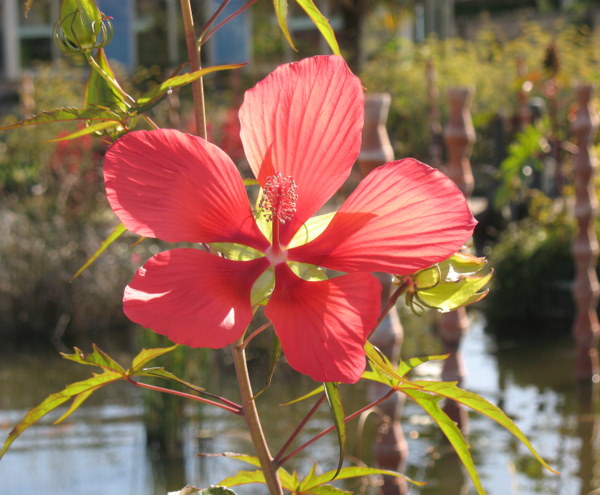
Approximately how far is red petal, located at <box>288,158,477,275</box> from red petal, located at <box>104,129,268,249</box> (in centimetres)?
5

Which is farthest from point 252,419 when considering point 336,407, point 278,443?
point 278,443

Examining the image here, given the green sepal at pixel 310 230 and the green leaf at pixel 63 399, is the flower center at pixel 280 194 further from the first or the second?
the green leaf at pixel 63 399

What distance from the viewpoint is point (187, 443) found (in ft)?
11.9

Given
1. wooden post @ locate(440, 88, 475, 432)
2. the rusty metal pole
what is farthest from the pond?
the rusty metal pole

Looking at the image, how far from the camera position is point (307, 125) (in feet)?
1.44

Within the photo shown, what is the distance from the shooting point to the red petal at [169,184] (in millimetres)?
409

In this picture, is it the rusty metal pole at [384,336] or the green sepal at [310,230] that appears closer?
the green sepal at [310,230]

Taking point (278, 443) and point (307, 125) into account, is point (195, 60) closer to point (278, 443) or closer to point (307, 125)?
point (307, 125)

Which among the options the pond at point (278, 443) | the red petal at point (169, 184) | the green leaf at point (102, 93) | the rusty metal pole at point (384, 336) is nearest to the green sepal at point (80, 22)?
the green leaf at point (102, 93)

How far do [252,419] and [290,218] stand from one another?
4.5 inches

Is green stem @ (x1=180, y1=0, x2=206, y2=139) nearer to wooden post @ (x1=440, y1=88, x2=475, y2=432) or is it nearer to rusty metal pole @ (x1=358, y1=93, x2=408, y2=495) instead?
rusty metal pole @ (x1=358, y1=93, x2=408, y2=495)

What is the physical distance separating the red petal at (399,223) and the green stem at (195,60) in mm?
87

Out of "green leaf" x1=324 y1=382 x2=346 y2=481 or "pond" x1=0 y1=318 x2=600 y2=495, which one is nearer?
"green leaf" x1=324 y1=382 x2=346 y2=481

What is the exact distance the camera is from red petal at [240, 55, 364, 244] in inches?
16.9
